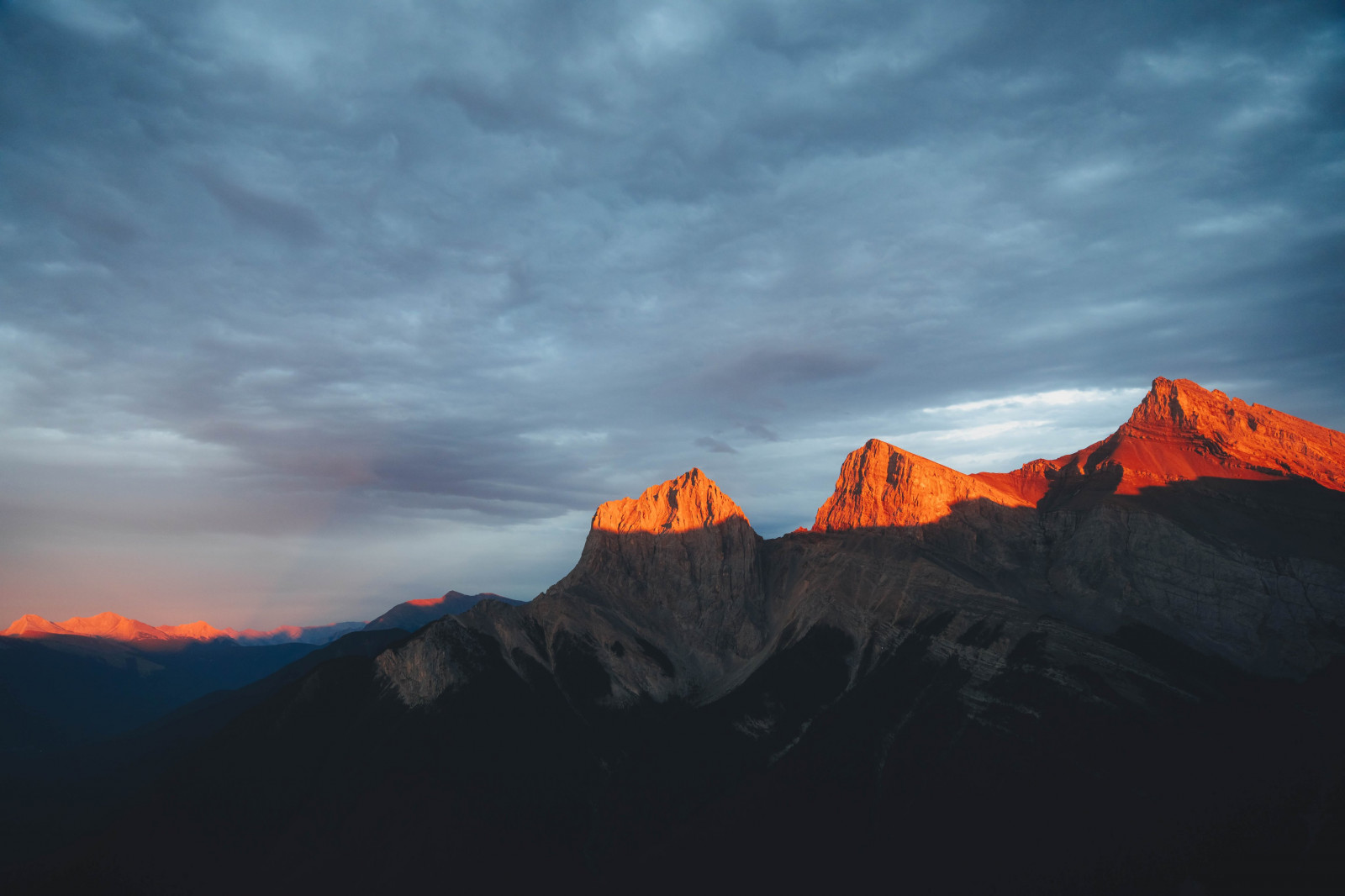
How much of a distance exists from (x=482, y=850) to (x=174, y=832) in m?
59.4

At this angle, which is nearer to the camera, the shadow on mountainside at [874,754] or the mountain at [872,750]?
the shadow on mountainside at [874,754]

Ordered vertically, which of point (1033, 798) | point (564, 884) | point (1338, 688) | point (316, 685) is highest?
point (316, 685)

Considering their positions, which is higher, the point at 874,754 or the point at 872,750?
the point at 872,750

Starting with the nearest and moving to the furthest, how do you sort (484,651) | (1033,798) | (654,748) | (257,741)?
(1033,798), (257,741), (654,748), (484,651)

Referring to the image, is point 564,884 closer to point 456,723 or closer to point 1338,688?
point 456,723

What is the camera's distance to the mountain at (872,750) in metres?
120

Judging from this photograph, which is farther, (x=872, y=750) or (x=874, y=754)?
(x=872, y=750)

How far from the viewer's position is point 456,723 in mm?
161125

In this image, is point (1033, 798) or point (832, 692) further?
point (832, 692)

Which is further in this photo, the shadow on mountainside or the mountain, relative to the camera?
the mountain

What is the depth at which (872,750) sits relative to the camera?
148500 millimetres

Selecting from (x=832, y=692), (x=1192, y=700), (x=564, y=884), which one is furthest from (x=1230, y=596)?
(x=564, y=884)

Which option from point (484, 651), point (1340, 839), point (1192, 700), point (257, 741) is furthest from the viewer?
point (484, 651)

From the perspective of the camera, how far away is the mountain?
120 meters
